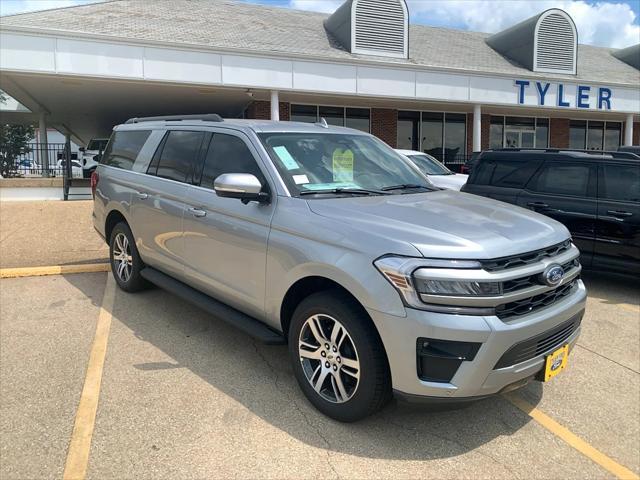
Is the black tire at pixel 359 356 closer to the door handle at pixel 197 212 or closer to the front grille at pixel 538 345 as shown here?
the front grille at pixel 538 345

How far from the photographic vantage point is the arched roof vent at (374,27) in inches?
654

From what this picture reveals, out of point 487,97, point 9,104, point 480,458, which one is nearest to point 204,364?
point 480,458

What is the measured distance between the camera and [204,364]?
12.9 ft

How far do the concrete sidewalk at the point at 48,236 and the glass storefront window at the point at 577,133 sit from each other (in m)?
20.6

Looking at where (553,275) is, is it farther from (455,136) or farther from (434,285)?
(455,136)

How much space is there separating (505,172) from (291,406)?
5253 millimetres

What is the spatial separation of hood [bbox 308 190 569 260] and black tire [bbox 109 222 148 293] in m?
2.71

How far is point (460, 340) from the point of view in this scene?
8.55ft

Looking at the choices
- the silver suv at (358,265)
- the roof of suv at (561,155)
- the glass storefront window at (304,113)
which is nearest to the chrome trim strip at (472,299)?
the silver suv at (358,265)

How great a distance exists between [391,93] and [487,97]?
3.54 metres

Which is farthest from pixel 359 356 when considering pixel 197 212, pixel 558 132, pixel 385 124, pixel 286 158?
pixel 558 132

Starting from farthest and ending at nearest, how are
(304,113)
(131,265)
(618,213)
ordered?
(304,113)
(618,213)
(131,265)

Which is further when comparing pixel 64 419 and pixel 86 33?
pixel 86 33

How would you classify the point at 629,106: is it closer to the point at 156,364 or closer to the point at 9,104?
the point at 156,364
